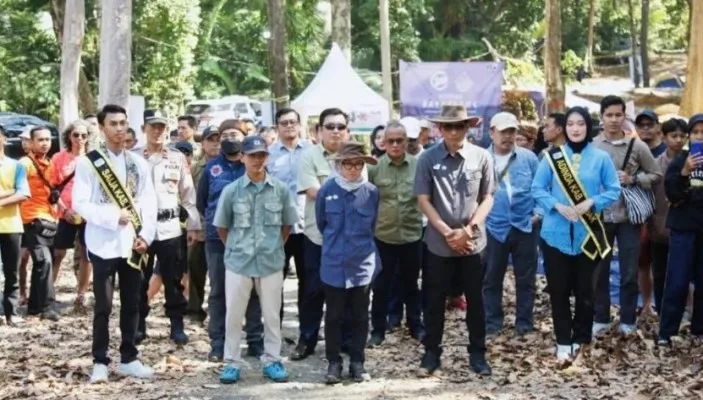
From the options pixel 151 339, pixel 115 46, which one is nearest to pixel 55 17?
pixel 115 46

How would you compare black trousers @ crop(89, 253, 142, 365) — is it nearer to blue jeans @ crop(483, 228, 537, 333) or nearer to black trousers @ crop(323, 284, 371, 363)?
black trousers @ crop(323, 284, 371, 363)

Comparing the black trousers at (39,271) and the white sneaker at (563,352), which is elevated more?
the black trousers at (39,271)

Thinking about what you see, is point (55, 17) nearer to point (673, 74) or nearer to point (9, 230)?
point (9, 230)

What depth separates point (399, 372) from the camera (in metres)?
8.05

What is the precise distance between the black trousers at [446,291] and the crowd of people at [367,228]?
0.01 m

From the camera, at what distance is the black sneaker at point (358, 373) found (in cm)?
773

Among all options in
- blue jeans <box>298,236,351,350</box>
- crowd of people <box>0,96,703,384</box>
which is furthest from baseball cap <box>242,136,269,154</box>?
blue jeans <box>298,236,351,350</box>

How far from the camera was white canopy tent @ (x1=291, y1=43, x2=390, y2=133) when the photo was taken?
20.3 meters

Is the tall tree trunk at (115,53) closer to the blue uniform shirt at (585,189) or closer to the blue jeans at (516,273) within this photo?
the blue jeans at (516,273)

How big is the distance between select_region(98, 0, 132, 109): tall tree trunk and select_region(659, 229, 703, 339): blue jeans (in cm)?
782

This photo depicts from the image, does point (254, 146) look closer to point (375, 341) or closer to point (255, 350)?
point (255, 350)

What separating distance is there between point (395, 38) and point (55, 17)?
27.6 m

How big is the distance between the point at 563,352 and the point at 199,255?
3.80 meters

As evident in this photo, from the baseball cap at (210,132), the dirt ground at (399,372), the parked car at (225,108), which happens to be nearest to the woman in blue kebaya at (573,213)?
the dirt ground at (399,372)
